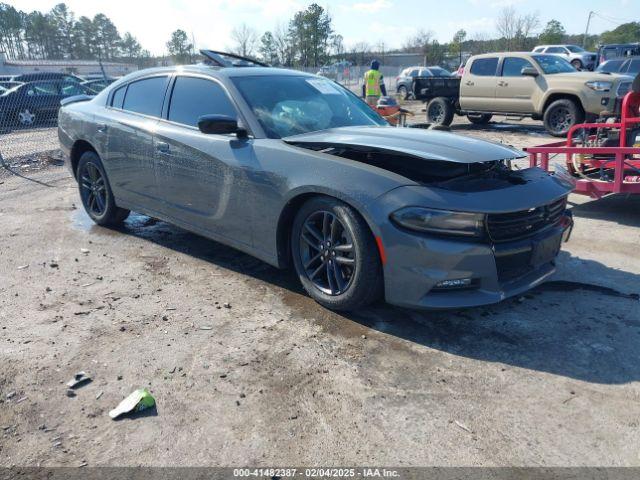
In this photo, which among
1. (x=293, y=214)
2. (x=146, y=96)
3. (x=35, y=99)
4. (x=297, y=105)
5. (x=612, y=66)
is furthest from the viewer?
(x=612, y=66)

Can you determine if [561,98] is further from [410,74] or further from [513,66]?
[410,74]

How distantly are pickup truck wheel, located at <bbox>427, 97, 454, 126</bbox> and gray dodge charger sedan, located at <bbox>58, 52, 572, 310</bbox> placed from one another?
11128mm

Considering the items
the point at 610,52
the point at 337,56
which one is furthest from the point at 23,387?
the point at 337,56

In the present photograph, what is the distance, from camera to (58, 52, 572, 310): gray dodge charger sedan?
317 centimetres

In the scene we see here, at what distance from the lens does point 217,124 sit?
12.8 ft

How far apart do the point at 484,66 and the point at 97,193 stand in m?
11.7

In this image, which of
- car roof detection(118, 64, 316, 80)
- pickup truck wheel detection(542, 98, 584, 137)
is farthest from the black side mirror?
pickup truck wheel detection(542, 98, 584, 137)

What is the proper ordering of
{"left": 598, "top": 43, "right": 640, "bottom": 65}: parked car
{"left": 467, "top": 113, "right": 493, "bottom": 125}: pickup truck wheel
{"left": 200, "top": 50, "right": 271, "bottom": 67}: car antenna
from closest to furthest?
{"left": 200, "top": 50, "right": 271, "bottom": 67}: car antenna
{"left": 467, "top": 113, "right": 493, "bottom": 125}: pickup truck wheel
{"left": 598, "top": 43, "right": 640, "bottom": 65}: parked car

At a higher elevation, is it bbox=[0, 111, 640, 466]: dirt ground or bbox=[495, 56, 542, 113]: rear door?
bbox=[495, 56, 542, 113]: rear door

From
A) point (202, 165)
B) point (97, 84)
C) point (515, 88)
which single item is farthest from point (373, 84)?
point (97, 84)

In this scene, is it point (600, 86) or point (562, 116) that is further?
point (562, 116)

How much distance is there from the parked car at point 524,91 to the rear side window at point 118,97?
974cm

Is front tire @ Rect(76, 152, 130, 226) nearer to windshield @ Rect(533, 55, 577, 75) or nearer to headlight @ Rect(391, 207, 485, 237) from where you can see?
headlight @ Rect(391, 207, 485, 237)

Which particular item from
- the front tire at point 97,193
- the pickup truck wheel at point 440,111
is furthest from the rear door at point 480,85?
the front tire at point 97,193
